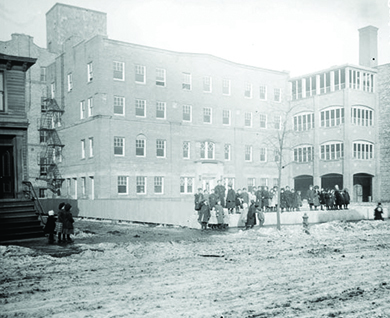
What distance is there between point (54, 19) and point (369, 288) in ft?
133

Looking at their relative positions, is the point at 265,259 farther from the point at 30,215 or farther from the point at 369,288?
the point at 30,215

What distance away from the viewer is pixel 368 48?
157 feet

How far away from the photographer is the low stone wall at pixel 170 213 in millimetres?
23797

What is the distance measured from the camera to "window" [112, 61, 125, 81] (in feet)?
121

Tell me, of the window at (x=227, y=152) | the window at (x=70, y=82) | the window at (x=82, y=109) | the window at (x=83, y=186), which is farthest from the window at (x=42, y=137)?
the window at (x=227, y=152)

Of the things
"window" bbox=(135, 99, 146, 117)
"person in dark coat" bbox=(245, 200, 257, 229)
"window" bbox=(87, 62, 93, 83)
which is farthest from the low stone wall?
"window" bbox=(87, 62, 93, 83)

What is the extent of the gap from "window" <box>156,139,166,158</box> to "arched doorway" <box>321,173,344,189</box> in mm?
17666

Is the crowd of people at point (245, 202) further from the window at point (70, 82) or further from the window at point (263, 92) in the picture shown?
the window at point (70, 82)

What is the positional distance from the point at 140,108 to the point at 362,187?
24.3 metres

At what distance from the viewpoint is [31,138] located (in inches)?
1750

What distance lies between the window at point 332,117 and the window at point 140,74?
19.5 meters

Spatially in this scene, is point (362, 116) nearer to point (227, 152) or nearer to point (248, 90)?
point (248, 90)

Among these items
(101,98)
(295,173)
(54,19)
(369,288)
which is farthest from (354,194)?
(369,288)

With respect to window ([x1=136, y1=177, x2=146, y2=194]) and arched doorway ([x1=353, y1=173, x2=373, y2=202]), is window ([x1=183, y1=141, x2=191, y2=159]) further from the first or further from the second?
arched doorway ([x1=353, y1=173, x2=373, y2=202])
